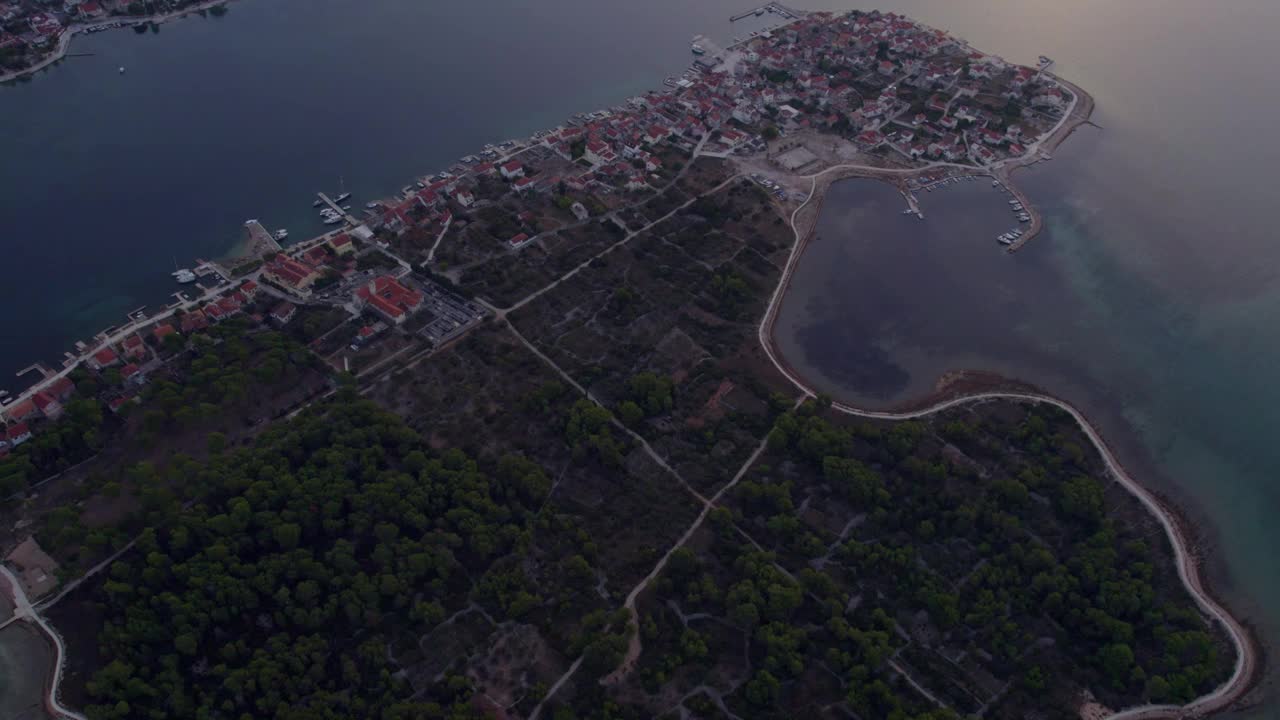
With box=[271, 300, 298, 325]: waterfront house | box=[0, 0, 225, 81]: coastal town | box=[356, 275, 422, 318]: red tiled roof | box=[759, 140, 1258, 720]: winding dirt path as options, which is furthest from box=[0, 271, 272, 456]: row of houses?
box=[0, 0, 225, 81]: coastal town

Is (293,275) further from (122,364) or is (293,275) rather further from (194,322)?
(122,364)

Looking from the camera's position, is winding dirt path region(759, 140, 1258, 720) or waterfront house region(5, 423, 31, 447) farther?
waterfront house region(5, 423, 31, 447)

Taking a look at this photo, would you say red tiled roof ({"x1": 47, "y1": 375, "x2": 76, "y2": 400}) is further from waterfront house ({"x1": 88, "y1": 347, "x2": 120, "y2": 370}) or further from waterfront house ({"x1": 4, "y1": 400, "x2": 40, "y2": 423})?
waterfront house ({"x1": 88, "y1": 347, "x2": 120, "y2": 370})

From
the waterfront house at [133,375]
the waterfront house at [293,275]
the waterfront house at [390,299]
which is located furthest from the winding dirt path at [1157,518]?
the waterfront house at [133,375]

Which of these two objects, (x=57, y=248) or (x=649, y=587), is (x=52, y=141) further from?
(x=649, y=587)

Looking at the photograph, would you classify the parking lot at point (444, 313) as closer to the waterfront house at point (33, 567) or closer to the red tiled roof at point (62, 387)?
the red tiled roof at point (62, 387)

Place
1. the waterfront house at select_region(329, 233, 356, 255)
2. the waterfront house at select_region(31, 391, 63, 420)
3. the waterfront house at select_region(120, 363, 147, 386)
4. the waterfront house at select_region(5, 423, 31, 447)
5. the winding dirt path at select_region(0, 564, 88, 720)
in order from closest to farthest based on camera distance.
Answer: the winding dirt path at select_region(0, 564, 88, 720)
the waterfront house at select_region(5, 423, 31, 447)
the waterfront house at select_region(31, 391, 63, 420)
the waterfront house at select_region(120, 363, 147, 386)
the waterfront house at select_region(329, 233, 356, 255)

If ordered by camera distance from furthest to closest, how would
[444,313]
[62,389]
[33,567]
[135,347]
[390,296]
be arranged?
1. [390,296]
2. [444,313]
3. [135,347]
4. [62,389]
5. [33,567]

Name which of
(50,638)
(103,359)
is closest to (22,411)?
(103,359)
